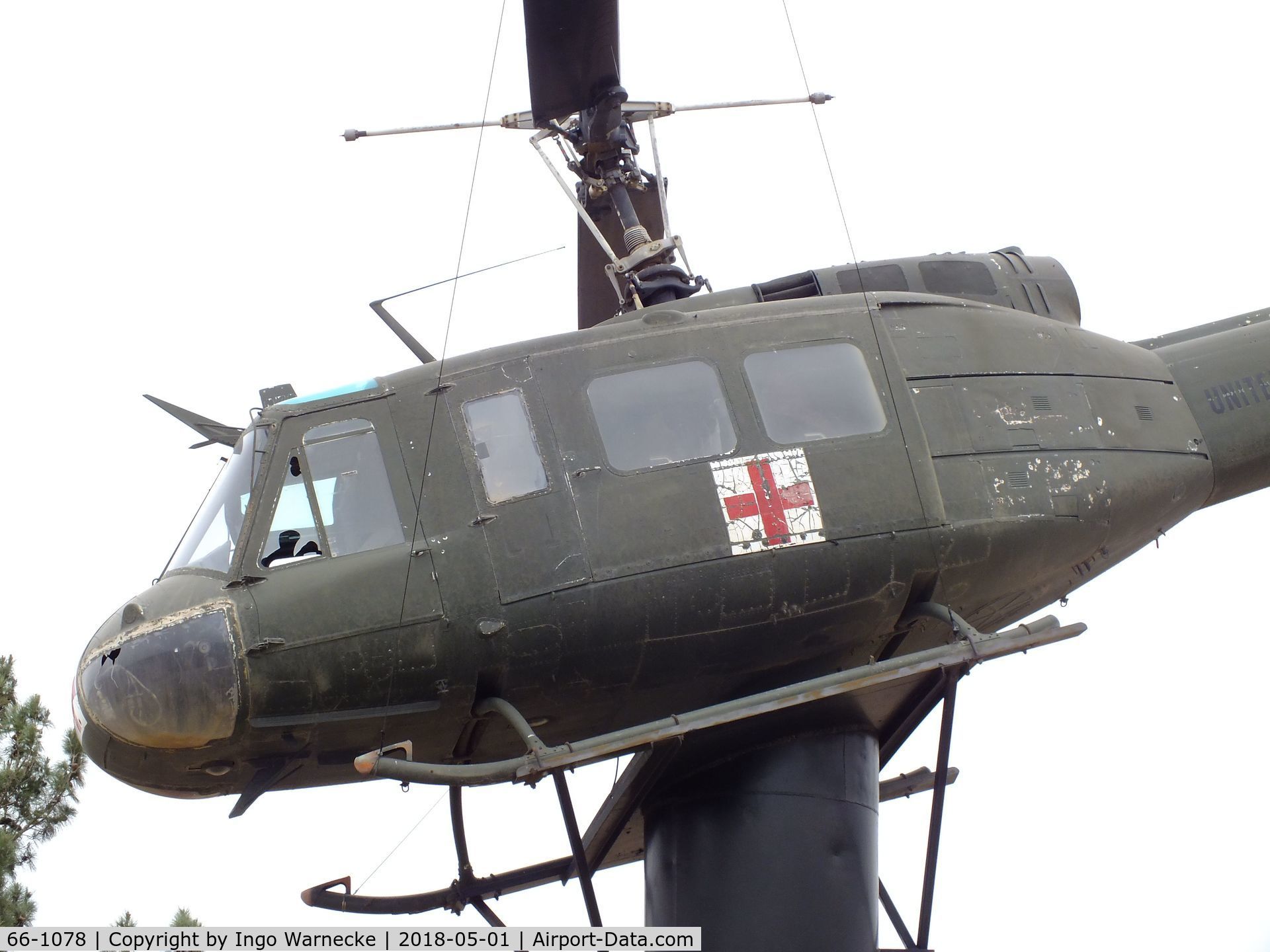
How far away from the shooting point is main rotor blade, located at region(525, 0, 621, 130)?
7.30 metres

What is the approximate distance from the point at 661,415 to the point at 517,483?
74cm

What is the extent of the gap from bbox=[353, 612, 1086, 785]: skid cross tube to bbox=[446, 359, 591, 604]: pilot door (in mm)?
599

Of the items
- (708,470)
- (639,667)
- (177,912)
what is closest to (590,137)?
(708,470)

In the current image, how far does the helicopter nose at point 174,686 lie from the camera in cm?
564

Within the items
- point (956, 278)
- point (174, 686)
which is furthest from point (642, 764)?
point (956, 278)

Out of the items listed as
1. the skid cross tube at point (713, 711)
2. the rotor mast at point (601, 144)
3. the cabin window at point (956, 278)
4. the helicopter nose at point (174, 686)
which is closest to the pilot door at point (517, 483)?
the skid cross tube at point (713, 711)

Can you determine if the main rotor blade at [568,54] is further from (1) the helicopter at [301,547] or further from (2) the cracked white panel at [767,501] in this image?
(2) the cracked white panel at [767,501]

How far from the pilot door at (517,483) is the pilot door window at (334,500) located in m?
0.41

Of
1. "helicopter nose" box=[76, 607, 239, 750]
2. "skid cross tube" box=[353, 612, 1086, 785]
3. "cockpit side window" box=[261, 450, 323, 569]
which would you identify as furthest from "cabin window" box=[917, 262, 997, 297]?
"helicopter nose" box=[76, 607, 239, 750]

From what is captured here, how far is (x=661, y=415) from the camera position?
621 cm

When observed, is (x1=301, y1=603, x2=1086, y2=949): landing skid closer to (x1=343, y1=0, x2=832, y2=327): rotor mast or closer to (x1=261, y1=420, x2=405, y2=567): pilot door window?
(x1=261, y1=420, x2=405, y2=567): pilot door window

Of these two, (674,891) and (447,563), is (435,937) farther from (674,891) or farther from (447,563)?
(447,563)

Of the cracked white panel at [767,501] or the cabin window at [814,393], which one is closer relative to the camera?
the cracked white panel at [767,501]

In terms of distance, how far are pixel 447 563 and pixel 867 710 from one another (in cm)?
233
